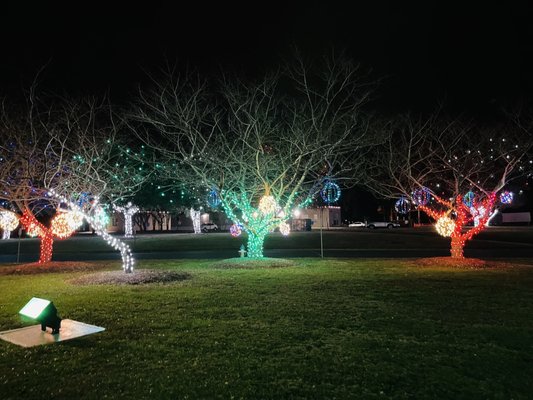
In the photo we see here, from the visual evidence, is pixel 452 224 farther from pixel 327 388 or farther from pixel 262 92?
pixel 327 388

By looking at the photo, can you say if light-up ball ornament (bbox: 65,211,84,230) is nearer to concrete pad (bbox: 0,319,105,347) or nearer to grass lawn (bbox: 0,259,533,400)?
grass lawn (bbox: 0,259,533,400)

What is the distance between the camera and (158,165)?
18.8m

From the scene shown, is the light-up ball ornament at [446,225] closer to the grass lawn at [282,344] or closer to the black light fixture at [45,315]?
the grass lawn at [282,344]

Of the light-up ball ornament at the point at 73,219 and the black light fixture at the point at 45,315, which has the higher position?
the light-up ball ornament at the point at 73,219

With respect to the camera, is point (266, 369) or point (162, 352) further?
point (162, 352)

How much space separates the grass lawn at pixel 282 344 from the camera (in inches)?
195

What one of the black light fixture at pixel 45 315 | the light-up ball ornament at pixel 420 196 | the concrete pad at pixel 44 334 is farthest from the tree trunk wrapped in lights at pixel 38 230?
the light-up ball ornament at pixel 420 196

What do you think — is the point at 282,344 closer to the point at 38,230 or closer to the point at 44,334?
the point at 44,334

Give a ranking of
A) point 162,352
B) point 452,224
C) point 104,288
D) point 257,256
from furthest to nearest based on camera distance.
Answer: point 257,256
point 452,224
point 104,288
point 162,352

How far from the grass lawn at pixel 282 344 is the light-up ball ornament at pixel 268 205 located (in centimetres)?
706

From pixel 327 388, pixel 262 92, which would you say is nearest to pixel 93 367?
pixel 327 388

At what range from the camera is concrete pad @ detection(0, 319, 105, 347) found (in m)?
6.72

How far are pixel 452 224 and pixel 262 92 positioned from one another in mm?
8734

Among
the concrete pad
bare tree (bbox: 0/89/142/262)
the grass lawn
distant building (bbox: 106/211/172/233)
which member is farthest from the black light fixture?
distant building (bbox: 106/211/172/233)
